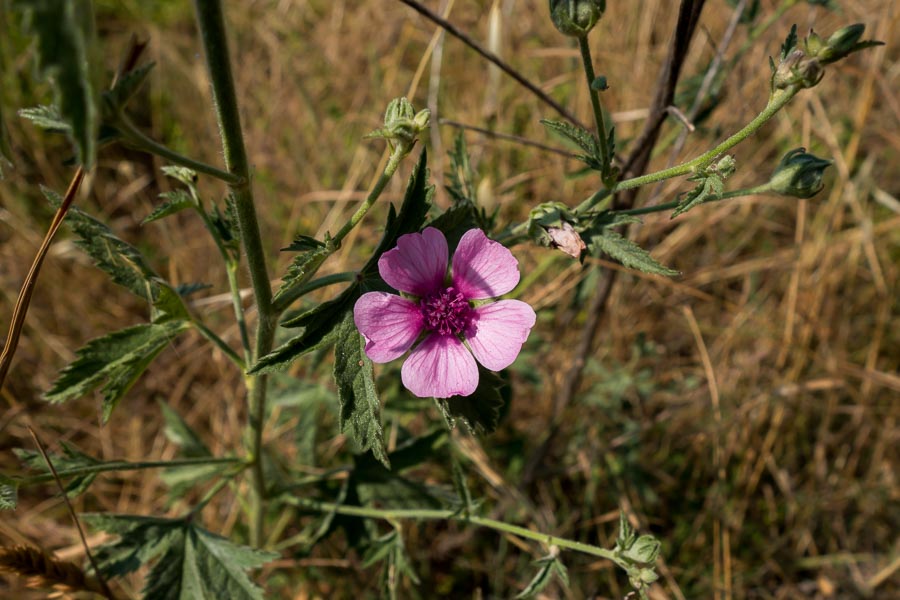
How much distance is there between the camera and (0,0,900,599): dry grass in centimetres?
320

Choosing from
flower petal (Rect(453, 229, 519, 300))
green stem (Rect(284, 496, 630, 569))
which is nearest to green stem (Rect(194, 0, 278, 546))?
green stem (Rect(284, 496, 630, 569))

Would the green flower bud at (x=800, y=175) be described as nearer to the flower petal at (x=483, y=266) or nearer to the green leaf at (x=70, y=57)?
the flower petal at (x=483, y=266)

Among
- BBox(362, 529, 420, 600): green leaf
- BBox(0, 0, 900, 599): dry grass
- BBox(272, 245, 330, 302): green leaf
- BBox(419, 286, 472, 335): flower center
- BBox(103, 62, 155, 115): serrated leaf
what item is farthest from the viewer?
BBox(0, 0, 900, 599): dry grass

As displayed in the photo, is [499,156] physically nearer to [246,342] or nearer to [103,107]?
[246,342]

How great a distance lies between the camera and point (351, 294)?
5.67ft

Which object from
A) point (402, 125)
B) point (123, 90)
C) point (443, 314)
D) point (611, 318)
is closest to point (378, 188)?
point (402, 125)

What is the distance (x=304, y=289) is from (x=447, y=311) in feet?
1.32

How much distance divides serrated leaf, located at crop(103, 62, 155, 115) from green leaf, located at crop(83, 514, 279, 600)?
1339 mm

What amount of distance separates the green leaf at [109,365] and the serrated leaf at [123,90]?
2.53 feet

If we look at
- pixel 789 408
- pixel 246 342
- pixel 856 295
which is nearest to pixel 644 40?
pixel 856 295

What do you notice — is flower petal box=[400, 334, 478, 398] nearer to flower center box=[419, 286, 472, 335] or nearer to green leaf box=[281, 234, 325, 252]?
flower center box=[419, 286, 472, 335]

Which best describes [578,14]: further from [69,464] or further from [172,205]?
[69,464]

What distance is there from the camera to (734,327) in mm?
3541

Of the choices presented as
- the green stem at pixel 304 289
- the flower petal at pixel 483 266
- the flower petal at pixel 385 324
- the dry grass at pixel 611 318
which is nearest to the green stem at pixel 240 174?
the green stem at pixel 304 289
